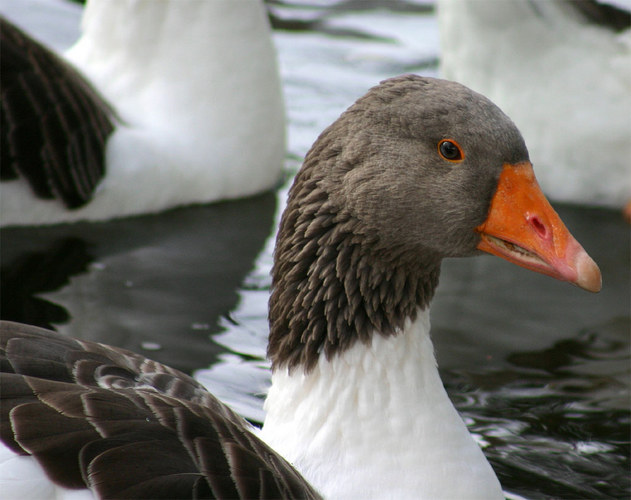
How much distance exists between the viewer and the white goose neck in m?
3.66

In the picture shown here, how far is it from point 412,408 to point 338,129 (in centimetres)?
97

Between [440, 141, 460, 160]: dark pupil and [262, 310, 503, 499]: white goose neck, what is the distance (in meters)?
0.57

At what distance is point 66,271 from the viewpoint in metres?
6.13

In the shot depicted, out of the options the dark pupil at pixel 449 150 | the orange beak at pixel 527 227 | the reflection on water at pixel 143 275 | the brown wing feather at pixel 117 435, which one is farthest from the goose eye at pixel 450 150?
the reflection on water at pixel 143 275

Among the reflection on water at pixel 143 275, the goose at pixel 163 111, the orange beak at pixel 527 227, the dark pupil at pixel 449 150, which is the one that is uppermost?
the dark pupil at pixel 449 150

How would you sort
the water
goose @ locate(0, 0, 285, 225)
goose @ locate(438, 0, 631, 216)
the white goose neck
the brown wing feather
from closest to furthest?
the brown wing feather → the white goose neck → the water → goose @ locate(0, 0, 285, 225) → goose @ locate(438, 0, 631, 216)

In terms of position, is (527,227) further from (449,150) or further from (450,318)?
(450,318)

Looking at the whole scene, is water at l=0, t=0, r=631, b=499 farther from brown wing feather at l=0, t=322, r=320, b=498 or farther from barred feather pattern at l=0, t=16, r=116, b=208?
brown wing feather at l=0, t=322, r=320, b=498

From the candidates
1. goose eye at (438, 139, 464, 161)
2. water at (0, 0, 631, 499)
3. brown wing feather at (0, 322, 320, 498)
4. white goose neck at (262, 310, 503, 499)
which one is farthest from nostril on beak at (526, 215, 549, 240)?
water at (0, 0, 631, 499)

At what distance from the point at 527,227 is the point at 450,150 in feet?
1.16

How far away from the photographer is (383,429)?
12.2ft

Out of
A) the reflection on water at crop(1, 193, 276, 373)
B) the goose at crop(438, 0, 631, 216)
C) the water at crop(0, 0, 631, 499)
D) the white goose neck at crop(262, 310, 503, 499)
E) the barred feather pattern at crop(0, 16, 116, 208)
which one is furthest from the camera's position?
the goose at crop(438, 0, 631, 216)

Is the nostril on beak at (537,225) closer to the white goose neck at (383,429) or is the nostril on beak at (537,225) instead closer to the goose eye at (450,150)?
the goose eye at (450,150)

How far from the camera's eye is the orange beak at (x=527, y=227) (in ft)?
11.5
